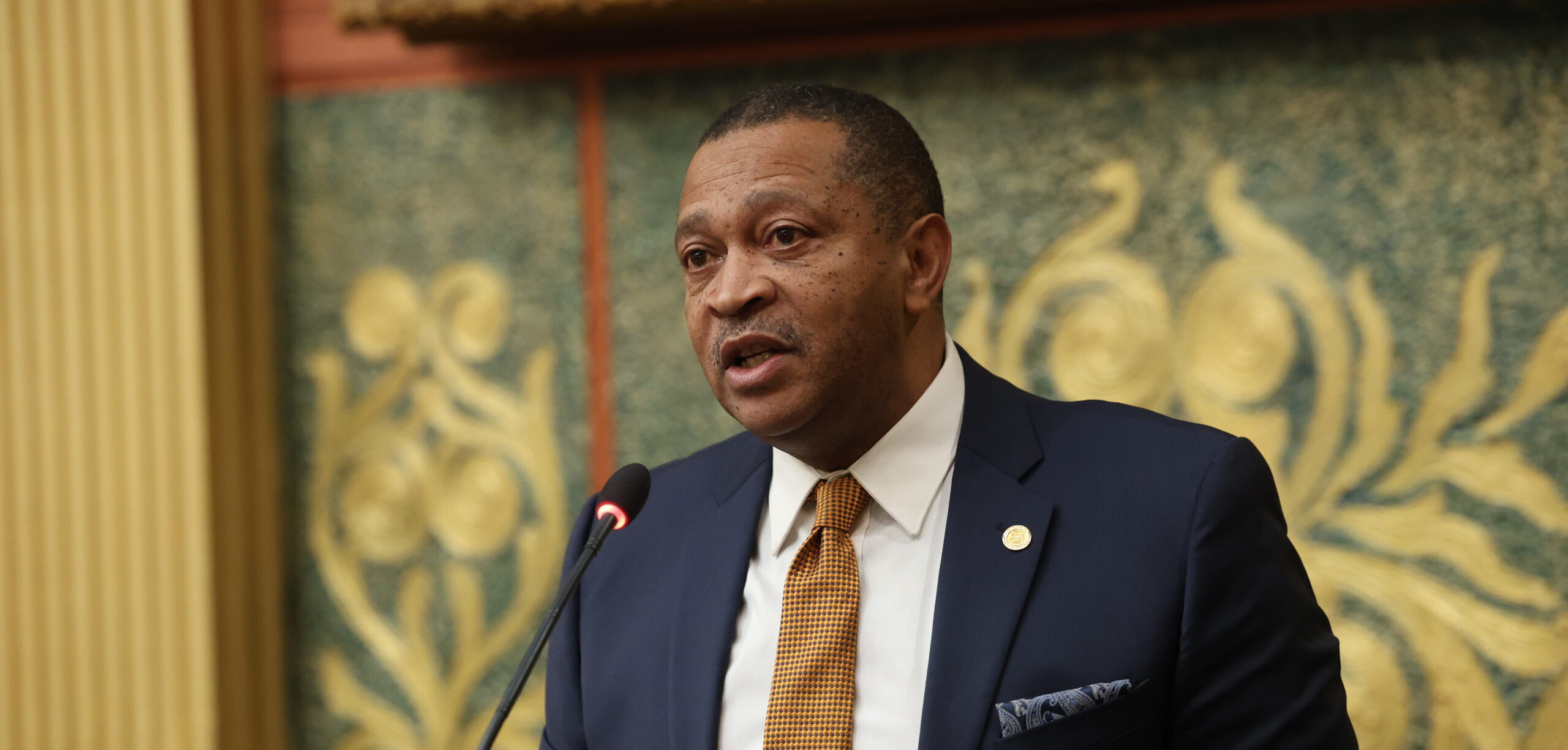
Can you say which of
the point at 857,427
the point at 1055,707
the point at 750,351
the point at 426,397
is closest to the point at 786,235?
the point at 750,351

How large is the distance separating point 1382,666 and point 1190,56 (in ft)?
3.76

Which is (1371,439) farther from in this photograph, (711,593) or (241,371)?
(241,371)

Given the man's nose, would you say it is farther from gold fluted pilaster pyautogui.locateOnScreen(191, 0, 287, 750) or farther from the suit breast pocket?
gold fluted pilaster pyautogui.locateOnScreen(191, 0, 287, 750)

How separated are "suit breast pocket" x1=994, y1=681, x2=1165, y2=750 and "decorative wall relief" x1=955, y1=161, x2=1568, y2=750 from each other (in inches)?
39.3

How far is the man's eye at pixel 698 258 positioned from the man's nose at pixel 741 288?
0.07 metres

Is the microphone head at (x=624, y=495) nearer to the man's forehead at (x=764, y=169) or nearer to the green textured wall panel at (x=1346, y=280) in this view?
the man's forehead at (x=764, y=169)

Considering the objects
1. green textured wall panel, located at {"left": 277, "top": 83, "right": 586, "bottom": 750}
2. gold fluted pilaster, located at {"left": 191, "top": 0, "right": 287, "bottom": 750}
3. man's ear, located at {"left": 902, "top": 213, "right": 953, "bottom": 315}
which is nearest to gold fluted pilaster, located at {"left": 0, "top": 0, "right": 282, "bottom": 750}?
gold fluted pilaster, located at {"left": 191, "top": 0, "right": 287, "bottom": 750}

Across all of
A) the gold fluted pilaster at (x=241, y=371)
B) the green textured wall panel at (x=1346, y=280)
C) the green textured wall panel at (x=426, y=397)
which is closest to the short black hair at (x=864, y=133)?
the green textured wall panel at (x=1346, y=280)

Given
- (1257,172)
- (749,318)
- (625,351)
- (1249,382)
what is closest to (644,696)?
(749,318)

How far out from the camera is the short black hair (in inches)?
64.6

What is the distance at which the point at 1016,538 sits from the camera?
1552mm

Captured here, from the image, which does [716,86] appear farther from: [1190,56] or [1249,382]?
[1249,382]

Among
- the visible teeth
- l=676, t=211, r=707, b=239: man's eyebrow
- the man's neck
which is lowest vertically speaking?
the man's neck

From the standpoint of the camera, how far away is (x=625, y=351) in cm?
260
